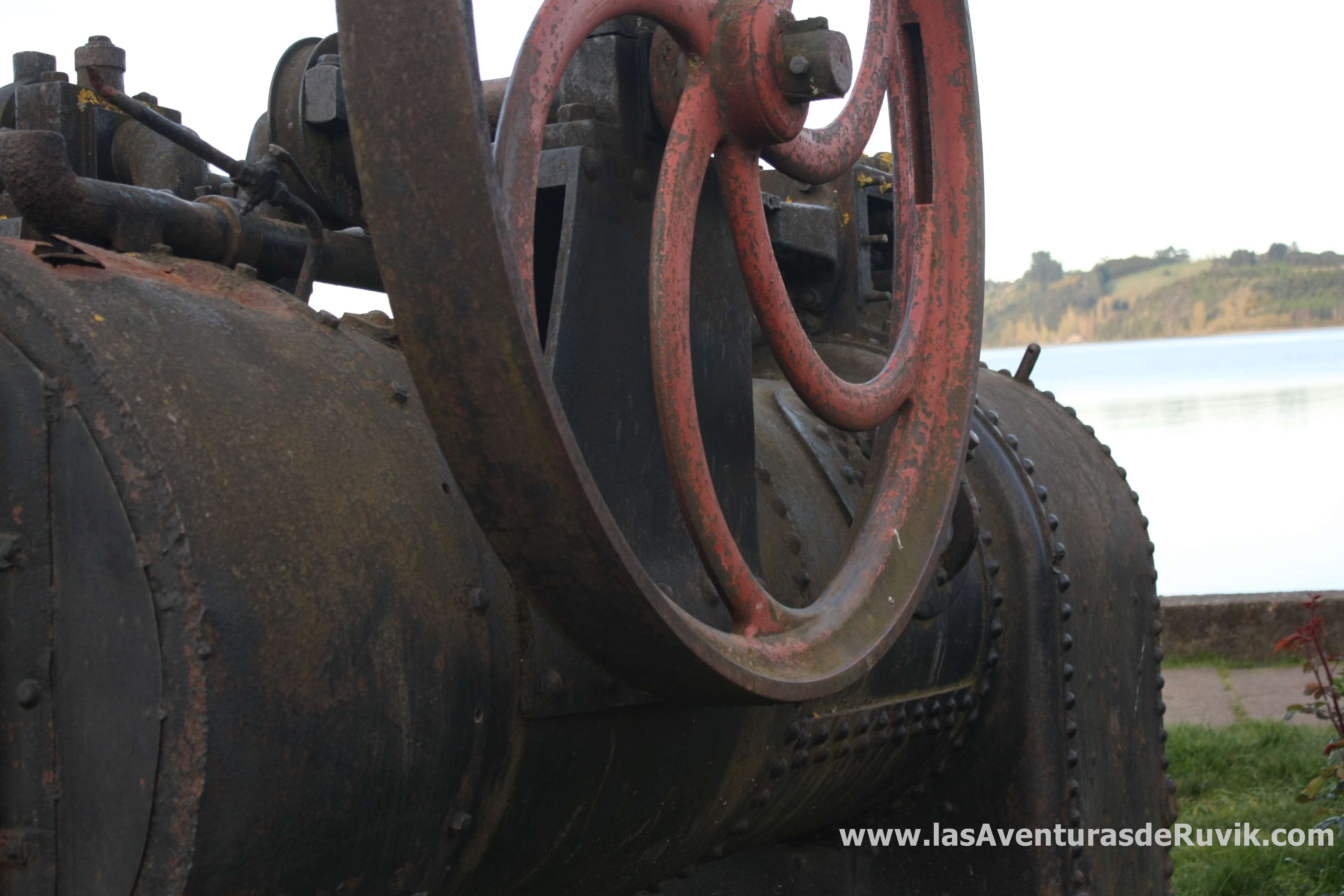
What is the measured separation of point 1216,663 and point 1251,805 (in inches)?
76.2

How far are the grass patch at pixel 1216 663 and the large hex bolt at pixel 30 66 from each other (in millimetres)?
5174

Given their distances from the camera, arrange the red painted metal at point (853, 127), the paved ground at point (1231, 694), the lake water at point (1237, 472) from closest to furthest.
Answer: the red painted metal at point (853, 127)
the paved ground at point (1231, 694)
the lake water at point (1237, 472)

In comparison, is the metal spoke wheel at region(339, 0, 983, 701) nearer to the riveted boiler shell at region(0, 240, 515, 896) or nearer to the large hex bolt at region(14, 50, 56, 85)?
the riveted boiler shell at region(0, 240, 515, 896)

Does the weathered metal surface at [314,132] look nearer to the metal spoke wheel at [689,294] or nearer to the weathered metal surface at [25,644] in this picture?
the metal spoke wheel at [689,294]

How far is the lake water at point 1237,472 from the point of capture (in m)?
8.82

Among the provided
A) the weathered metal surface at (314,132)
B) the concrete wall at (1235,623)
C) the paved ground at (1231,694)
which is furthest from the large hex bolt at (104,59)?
the concrete wall at (1235,623)

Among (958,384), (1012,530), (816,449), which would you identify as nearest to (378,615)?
(958,384)

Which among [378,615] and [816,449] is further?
[816,449]

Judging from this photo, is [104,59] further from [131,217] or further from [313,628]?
[313,628]

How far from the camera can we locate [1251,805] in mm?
4246

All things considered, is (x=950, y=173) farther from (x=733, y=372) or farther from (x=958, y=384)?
(x=733, y=372)

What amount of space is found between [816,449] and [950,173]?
0.42 m

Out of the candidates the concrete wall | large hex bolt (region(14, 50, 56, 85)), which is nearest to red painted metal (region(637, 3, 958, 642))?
large hex bolt (region(14, 50, 56, 85))

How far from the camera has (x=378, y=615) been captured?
3.67 ft
